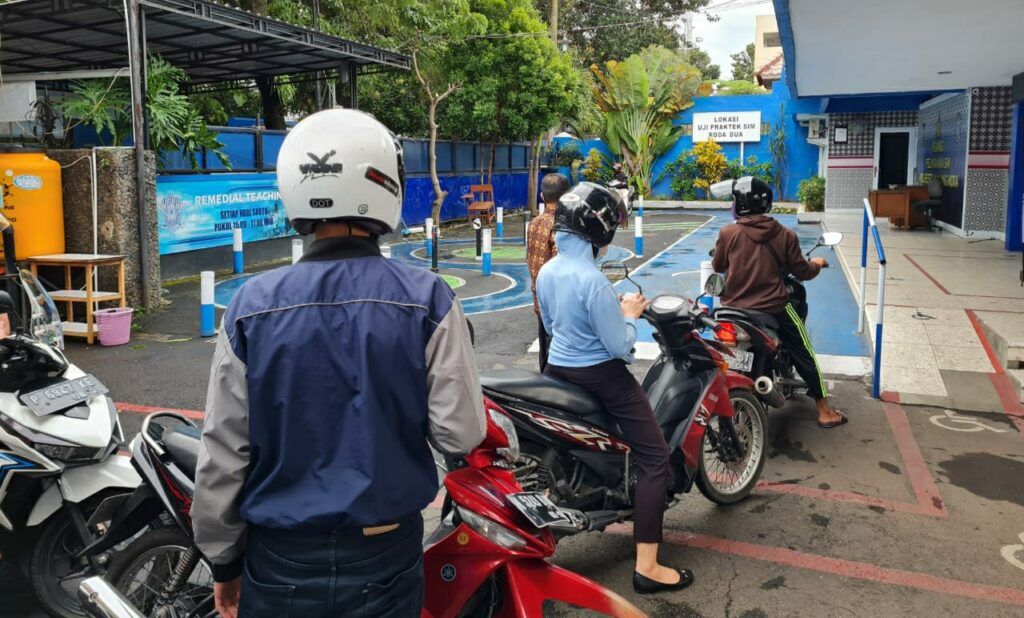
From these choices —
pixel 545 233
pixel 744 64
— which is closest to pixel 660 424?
pixel 545 233

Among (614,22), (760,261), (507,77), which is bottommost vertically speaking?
(760,261)

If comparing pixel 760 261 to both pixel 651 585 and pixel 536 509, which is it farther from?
pixel 536 509

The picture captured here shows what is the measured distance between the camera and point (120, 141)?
1127 cm

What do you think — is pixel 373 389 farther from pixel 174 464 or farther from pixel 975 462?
pixel 975 462

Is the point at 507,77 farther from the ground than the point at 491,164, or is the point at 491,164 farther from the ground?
the point at 507,77

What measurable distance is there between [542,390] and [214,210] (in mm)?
11171

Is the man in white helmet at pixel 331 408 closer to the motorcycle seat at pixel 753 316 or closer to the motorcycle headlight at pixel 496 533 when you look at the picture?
the motorcycle headlight at pixel 496 533

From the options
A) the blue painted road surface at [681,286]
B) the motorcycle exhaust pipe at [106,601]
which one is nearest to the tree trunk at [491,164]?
the blue painted road surface at [681,286]

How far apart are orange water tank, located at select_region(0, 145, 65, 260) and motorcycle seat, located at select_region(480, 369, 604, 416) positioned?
7.53 m

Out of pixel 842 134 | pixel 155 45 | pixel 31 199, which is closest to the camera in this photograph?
pixel 31 199

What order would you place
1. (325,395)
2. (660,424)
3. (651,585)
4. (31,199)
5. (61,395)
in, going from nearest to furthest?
(325,395) → (61,395) → (651,585) → (660,424) → (31,199)

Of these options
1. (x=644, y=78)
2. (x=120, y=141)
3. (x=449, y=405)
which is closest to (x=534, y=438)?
(x=449, y=405)

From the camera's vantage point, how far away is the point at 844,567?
12.9 feet

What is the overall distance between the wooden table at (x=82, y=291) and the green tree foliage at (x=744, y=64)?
65.4 metres
